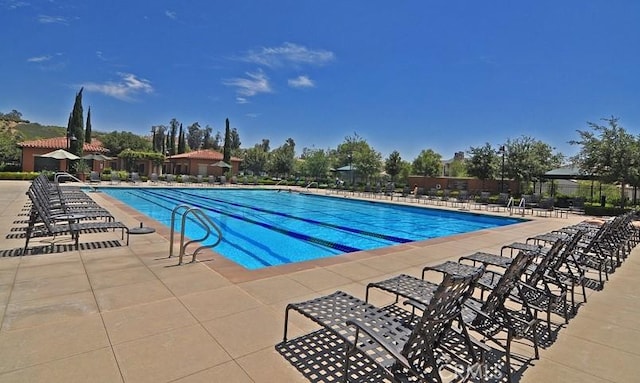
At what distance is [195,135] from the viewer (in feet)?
277

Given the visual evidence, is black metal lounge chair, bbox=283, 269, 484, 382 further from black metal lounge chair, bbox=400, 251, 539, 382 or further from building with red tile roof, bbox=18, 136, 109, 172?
building with red tile roof, bbox=18, 136, 109, 172

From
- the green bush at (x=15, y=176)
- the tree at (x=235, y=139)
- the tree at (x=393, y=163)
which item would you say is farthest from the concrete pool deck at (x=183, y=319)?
the tree at (x=235, y=139)

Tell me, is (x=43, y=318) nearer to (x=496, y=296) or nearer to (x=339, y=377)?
(x=339, y=377)

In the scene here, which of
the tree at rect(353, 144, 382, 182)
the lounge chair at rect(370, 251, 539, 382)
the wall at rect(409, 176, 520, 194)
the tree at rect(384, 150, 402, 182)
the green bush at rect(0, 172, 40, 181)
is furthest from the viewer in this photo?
the tree at rect(353, 144, 382, 182)

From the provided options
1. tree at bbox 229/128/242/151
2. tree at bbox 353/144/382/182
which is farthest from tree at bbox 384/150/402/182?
tree at bbox 229/128/242/151

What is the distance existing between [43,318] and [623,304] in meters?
6.12

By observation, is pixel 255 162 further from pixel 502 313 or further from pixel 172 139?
pixel 502 313

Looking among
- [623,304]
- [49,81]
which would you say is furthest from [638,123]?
[49,81]

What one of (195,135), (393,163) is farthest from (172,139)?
(393,163)

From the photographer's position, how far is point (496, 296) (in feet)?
8.65

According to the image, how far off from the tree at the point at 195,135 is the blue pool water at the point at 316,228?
70549mm

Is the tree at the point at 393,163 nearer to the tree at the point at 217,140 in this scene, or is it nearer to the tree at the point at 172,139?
the tree at the point at 172,139

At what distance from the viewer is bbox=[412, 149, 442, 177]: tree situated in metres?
36.7

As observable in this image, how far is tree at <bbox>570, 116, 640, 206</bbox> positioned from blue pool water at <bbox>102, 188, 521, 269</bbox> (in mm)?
5987
